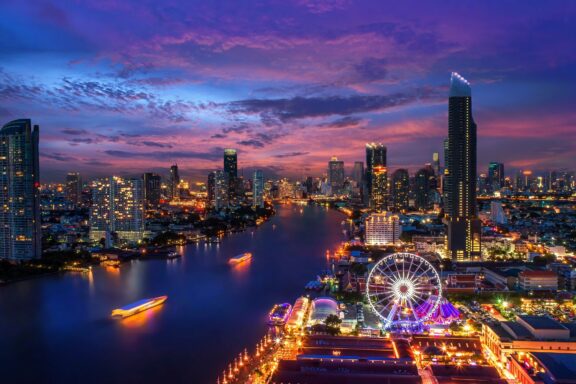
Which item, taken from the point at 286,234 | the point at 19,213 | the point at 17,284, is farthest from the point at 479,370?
the point at 286,234

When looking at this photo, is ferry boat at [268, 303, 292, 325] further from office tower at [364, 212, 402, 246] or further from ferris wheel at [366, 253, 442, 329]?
office tower at [364, 212, 402, 246]

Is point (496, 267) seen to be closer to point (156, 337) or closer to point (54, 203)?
point (156, 337)

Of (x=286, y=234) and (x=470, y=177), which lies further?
(x=286, y=234)

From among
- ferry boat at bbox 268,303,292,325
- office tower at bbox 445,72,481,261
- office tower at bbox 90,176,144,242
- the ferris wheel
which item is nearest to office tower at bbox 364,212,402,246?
office tower at bbox 445,72,481,261

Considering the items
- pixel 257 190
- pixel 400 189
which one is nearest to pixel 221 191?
pixel 257 190

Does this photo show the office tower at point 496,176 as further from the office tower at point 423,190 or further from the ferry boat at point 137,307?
the ferry boat at point 137,307

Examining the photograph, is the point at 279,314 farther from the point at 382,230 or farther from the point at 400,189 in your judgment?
the point at 400,189
